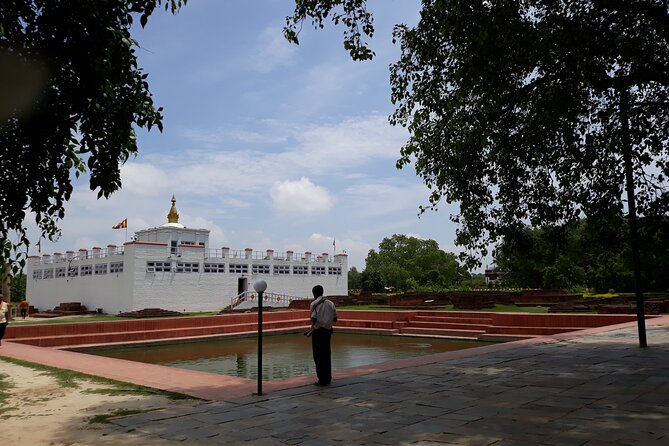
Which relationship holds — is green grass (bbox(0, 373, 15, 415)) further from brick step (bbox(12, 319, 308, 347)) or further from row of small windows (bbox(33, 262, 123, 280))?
→ row of small windows (bbox(33, 262, 123, 280))

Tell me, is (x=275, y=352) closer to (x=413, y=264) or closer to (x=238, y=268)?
(x=238, y=268)

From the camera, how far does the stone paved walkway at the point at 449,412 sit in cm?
499

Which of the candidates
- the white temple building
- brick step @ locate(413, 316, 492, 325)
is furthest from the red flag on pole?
brick step @ locate(413, 316, 492, 325)

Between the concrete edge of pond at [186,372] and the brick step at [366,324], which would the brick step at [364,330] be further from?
the concrete edge of pond at [186,372]

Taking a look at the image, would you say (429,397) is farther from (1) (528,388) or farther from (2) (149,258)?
(2) (149,258)

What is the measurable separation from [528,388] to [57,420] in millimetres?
5947

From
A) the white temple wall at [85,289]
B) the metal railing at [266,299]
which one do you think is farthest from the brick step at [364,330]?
the white temple wall at [85,289]

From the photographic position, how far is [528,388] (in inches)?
284

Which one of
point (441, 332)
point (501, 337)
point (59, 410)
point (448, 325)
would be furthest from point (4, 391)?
point (448, 325)

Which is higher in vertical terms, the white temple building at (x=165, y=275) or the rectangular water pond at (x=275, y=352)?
the white temple building at (x=165, y=275)

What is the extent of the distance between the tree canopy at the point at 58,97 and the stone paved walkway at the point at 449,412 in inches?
99.6

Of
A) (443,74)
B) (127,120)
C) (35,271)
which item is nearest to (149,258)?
(35,271)

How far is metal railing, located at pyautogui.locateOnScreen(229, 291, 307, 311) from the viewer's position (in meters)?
37.1

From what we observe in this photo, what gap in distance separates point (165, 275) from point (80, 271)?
7181 mm
